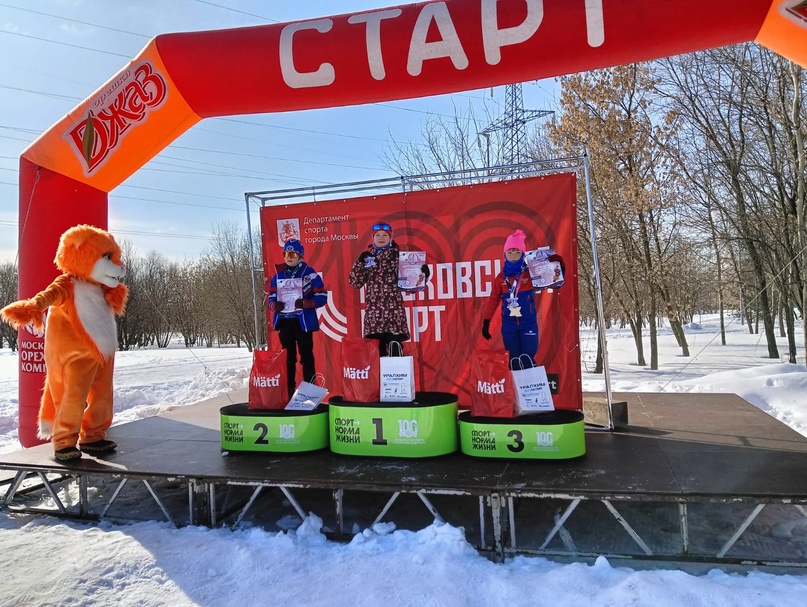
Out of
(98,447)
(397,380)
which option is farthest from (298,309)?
(98,447)

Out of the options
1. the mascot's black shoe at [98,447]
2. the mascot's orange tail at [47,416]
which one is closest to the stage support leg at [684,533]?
the mascot's black shoe at [98,447]

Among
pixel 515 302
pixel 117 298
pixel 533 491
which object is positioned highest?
pixel 117 298

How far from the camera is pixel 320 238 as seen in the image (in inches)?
240

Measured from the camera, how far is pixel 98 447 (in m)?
4.43

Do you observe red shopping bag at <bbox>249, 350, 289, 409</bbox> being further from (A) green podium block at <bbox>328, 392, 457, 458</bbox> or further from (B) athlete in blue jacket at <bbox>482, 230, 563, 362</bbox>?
(B) athlete in blue jacket at <bbox>482, 230, 563, 362</bbox>

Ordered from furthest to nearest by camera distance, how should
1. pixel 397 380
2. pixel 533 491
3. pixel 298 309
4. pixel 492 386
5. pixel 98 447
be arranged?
pixel 298 309, pixel 98 447, pixel 397 380, pixel 492 386, pixel 533 491

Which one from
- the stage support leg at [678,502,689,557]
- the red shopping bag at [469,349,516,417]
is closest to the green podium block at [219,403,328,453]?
the red shopping bag at [469,349,516,417]

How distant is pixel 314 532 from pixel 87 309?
257 cm

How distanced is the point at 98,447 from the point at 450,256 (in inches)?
142

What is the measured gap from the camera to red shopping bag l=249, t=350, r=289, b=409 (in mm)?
4465

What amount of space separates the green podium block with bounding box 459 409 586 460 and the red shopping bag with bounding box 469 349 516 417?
0.07 meters

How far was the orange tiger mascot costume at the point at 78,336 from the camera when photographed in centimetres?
420

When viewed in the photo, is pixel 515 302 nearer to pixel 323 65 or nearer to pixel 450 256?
pixel 450 256

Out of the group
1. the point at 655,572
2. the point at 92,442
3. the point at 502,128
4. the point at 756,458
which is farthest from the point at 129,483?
the point at 502,128
